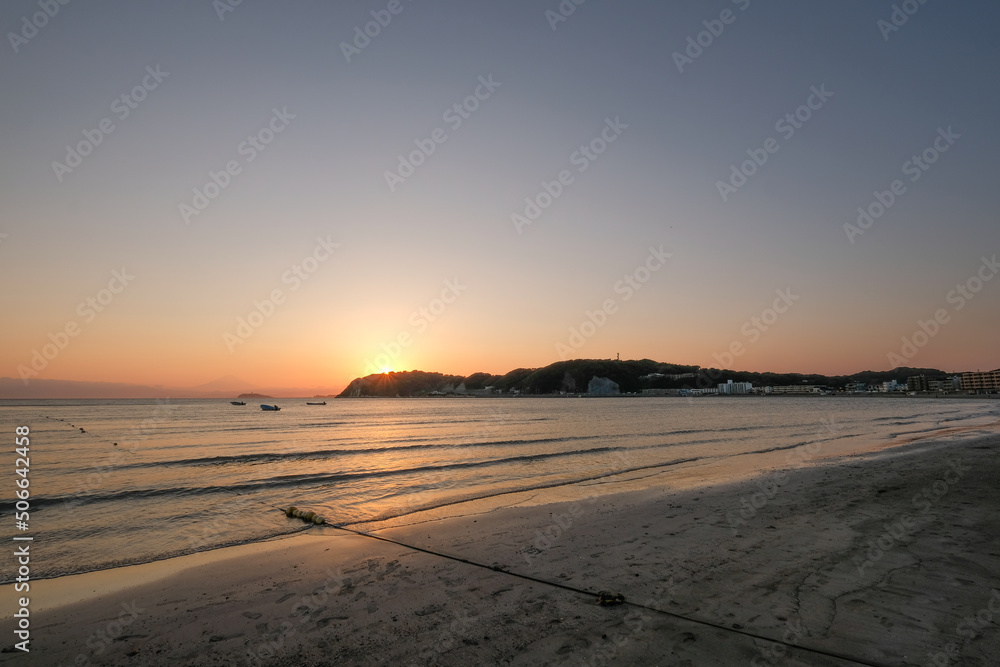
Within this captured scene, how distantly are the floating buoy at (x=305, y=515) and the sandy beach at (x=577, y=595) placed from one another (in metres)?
0.67

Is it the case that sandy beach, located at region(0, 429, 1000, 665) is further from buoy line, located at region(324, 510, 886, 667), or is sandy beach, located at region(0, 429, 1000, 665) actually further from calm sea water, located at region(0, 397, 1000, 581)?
calm sea water, located at region(0, 397, 1000, 581)

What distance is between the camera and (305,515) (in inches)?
502

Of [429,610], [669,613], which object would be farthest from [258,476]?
[669,613]

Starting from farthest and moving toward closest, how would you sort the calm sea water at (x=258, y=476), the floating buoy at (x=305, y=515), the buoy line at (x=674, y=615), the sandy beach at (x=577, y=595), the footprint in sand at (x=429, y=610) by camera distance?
the floating buoy at (x=305, y=515) < the calm sea water at (x=258, y=476) < the footprint in sand at (x=429, y=610) < the sandy beach at (x=577, y=595) < the buoy line at (x=674, y=615)

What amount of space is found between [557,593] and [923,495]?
11.5 m

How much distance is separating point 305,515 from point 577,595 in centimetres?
893

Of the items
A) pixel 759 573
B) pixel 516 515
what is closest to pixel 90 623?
pixel 516 515

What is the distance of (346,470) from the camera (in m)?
21.8

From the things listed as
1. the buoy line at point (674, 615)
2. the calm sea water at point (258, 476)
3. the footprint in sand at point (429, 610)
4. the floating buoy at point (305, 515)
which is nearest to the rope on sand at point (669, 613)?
the buoy line at point (674, 615)

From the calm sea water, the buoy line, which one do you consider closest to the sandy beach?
the buoy line

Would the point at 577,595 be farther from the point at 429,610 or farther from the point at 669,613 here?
the point at 429,610

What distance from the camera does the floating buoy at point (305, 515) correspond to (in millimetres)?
12414

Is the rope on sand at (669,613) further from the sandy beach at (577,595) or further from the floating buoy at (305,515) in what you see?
the floating buoy at (305,515)

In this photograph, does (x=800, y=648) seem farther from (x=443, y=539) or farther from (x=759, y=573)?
(x=443, y=539)
